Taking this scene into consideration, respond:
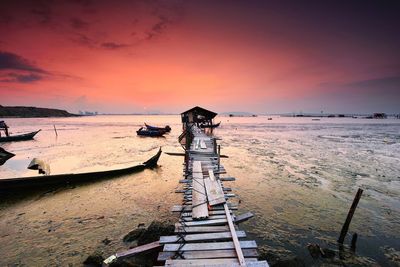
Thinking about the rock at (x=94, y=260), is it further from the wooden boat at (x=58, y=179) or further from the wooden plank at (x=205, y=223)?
the wooden boat at (x=58, y=179)

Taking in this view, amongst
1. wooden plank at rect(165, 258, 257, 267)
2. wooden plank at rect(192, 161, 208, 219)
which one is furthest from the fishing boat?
wooden plank at rect(165, 258, 257, 267)

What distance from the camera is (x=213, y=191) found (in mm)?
8609

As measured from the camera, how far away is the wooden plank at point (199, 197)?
689 cm

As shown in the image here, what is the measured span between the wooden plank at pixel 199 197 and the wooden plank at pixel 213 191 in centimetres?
19

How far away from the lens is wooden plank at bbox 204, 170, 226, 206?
769 centimetres

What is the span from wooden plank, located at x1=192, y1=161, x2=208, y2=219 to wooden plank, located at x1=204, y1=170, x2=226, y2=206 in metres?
0.19

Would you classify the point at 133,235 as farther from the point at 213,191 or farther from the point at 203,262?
the point at 203,262

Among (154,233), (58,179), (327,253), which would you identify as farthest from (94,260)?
(58,179)

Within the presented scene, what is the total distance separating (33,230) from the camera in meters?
9.23

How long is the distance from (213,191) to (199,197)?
76 cm

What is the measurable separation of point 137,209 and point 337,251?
9124 mm

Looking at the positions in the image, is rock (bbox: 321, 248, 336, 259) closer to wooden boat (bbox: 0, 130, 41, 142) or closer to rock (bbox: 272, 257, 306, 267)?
rock (bbox: 272, 257, 306, 267)

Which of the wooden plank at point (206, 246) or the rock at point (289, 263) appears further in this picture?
the rock at point (289, 263)

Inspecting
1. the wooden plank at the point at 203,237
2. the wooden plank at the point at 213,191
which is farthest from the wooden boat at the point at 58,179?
the wooden plank at the point at 203,237
